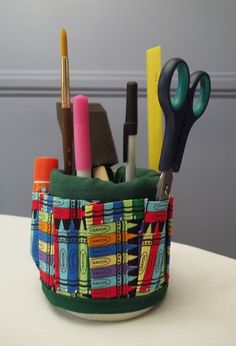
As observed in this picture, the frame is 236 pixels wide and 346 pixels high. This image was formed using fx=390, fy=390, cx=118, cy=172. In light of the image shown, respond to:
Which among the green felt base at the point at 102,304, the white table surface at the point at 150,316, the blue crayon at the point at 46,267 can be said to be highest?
the blue crayon at the point at 46,267

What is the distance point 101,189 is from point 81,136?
0.14 ft

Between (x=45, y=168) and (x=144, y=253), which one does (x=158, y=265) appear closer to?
(x=144, y=253)

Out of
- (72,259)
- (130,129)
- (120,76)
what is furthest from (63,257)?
(120,76)

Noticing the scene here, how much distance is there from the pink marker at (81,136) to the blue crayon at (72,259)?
1.7 inches

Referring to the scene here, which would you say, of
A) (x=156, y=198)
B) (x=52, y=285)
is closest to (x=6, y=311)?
(x=52, y=285)

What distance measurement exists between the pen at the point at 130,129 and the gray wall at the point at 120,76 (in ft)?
2.16

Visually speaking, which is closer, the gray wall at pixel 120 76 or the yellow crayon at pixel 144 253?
the yellow crayon at pixel 144 253

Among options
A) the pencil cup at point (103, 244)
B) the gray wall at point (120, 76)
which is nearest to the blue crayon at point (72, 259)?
the pencil cup at point (103, 244)

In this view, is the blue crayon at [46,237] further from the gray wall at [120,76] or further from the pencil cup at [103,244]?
the gray wall at [120,76]

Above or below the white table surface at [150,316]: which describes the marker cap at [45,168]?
above

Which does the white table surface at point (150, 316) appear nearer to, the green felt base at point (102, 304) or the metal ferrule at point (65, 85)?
the green felt base at point (102, 304)

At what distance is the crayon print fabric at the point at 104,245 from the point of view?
276mm

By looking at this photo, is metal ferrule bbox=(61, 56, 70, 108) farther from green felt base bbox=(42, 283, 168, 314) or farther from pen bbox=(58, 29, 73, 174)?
green felt base bbox=(42, 283, 168, 314)

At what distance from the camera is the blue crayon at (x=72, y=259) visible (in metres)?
0.28
